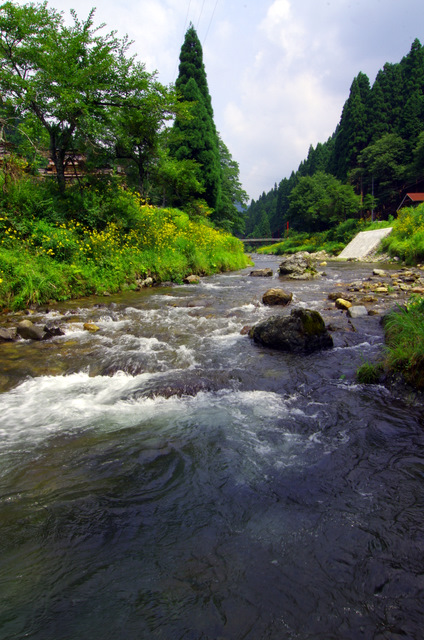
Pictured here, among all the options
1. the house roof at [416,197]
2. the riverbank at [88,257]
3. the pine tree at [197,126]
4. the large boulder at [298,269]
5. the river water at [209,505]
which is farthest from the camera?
the house roof at [416,197]

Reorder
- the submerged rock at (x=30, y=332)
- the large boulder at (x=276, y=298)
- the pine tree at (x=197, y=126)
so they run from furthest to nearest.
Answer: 1. the pine tree at (x=197, y=126)
2. the large boulder at (x=276, y=298)
3. the submerged rock at (x=30, y=332)

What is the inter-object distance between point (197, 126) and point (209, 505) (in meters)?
28.0

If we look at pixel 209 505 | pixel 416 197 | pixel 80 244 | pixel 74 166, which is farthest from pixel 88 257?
pixel 416 197

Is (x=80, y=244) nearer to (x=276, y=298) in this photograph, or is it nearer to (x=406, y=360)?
(x=276, y=298)

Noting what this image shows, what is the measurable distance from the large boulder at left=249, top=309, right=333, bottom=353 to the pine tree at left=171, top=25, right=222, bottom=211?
67.6 ft

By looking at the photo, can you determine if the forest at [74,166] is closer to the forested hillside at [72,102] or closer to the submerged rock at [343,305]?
the forested hillside at [72,102]

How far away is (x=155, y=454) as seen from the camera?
117 inches

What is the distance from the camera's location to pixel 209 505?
2377mm

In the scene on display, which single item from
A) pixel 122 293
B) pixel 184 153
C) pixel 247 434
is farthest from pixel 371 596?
pixel 184 153

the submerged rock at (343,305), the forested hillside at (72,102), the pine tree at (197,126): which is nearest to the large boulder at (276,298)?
the submerged rock at (343,305)

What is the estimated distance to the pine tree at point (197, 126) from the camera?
2473cm

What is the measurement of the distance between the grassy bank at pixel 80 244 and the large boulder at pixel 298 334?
251 inches

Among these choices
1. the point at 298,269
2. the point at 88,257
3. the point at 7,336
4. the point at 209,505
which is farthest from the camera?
the point at 298,269

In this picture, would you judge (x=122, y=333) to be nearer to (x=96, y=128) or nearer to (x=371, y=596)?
(x=371, y=596)
